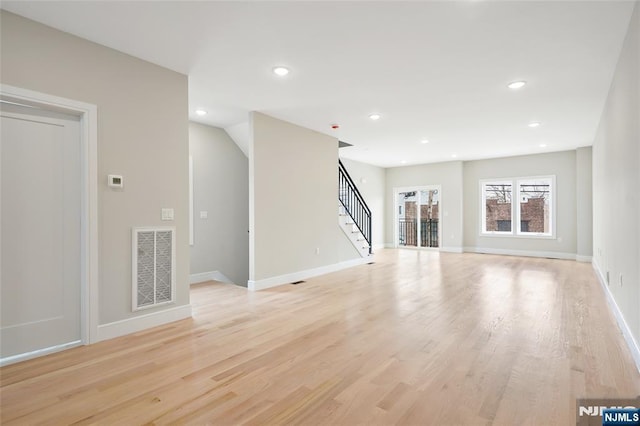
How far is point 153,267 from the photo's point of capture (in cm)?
345

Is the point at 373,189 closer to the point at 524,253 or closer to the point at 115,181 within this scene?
the point at 524,253

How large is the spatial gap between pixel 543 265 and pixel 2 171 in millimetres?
9035

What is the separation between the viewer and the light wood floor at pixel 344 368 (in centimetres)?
195

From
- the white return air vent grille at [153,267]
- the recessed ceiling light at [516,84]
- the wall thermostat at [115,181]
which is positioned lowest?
the white return air vent grille at [153,267]

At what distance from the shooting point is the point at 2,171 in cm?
260

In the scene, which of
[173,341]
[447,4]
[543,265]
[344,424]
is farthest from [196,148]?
[543,265]

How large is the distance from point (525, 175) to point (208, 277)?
8.53 metres

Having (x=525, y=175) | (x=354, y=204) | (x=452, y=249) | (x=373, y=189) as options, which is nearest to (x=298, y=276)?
(x=354, y=204)

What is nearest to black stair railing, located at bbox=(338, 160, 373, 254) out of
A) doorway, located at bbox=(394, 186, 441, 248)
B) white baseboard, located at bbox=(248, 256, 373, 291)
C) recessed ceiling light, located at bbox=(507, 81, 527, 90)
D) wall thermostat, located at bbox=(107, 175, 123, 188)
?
white baseboard, located at bbox=(248, 256, 373, 291)

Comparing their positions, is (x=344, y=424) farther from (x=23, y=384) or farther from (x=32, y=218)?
(x=32, y=218)

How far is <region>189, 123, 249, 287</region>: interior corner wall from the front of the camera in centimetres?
578

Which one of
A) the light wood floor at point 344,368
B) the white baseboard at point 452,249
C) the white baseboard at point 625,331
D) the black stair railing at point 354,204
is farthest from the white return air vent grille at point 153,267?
the white baseboard at point 452,249

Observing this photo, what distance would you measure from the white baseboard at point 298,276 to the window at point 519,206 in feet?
15.1

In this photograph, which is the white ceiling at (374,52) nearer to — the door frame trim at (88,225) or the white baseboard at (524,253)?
the door frame trim at (88,225)
